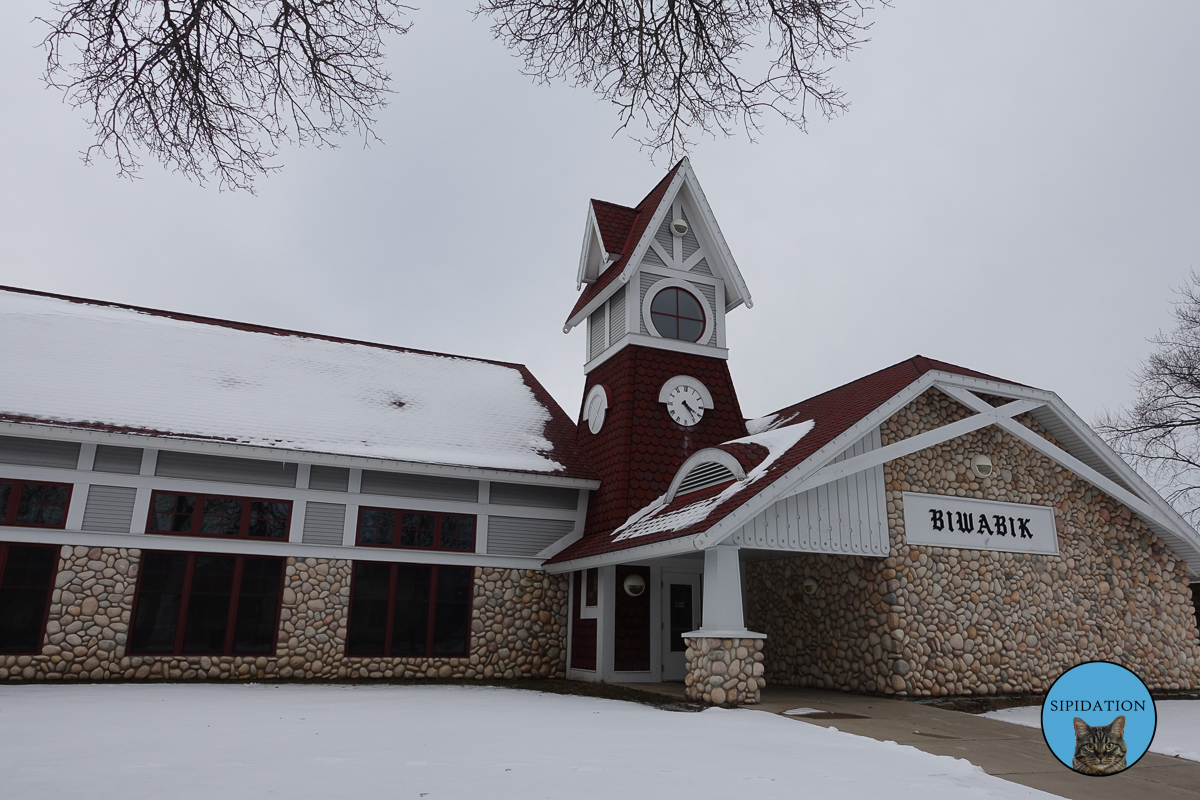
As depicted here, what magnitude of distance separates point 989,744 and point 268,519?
11.4 meters

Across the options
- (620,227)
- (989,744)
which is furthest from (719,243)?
(989,744)

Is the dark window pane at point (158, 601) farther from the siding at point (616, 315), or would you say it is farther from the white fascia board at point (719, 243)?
the white fascia board at point (719, 243)

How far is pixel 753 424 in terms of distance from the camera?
59.7ft

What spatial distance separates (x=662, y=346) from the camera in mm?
16609

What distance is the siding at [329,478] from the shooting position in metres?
14.5

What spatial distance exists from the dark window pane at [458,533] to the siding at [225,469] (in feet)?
9.33

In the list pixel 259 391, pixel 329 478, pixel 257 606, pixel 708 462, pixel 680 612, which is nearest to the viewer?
pixel 708 462

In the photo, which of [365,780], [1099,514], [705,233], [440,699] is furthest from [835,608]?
[365,780]

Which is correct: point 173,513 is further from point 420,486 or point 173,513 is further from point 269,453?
point 420,486

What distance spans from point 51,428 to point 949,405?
14.4m

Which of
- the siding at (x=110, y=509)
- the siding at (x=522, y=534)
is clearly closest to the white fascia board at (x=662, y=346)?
the siding at (x=522, y=534)

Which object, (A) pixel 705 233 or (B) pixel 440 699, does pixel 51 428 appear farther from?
(A) pixel 705 233

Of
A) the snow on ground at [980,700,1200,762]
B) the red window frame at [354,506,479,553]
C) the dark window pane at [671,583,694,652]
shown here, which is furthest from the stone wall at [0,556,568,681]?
the snow on ground at [980,700,1200,762]

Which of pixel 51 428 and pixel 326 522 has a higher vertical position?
pixel 51 428
